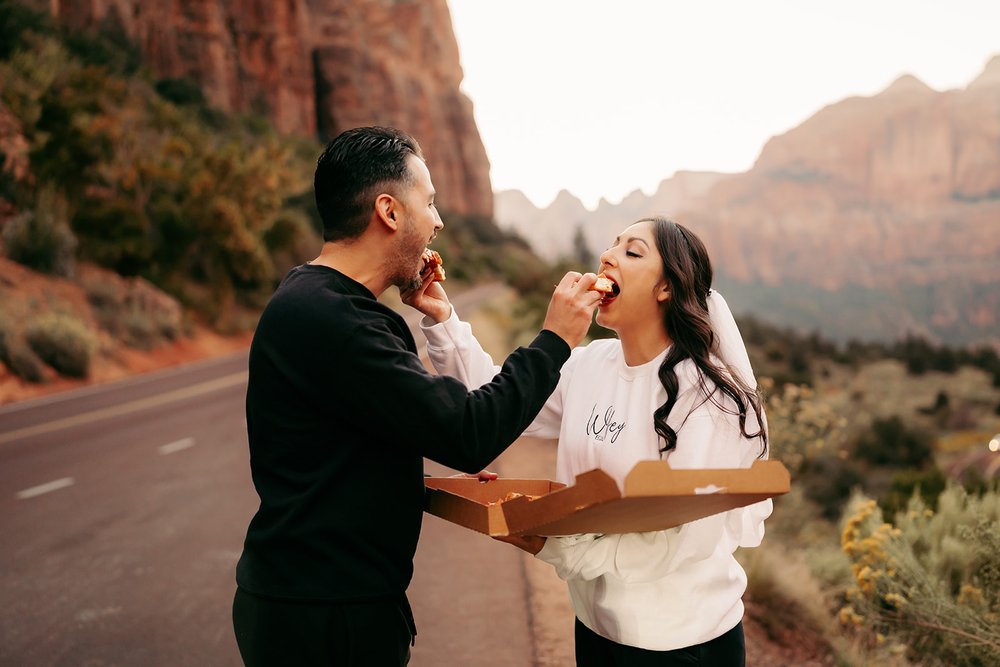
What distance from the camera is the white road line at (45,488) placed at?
8109mm

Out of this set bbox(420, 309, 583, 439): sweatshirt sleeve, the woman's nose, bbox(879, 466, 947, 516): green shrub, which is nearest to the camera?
the woman's nose

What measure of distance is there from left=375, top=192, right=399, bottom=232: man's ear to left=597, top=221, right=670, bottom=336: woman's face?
80 centimetres

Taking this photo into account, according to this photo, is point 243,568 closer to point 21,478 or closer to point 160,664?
point 160,664

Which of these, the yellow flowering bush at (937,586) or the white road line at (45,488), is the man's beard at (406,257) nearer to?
the yellow flowering bush at (937,586)

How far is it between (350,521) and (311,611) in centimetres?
25

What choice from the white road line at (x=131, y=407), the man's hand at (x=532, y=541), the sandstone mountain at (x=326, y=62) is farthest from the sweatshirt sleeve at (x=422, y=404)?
the sandstone mountain at (x=326, y=62)

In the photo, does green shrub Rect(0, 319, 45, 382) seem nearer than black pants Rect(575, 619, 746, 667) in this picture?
No

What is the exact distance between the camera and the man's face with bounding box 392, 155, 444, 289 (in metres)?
2.15

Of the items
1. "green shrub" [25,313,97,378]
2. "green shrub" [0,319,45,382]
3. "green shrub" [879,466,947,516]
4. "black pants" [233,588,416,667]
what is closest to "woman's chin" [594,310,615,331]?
"black pants" [233,588,416,667]

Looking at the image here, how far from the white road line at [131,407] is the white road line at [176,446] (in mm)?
2093

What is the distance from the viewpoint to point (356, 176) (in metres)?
2.11

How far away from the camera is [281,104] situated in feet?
192

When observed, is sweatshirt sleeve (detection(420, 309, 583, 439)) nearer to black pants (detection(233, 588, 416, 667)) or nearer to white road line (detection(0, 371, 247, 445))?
black pants (detection(233, 588, 416, 667))

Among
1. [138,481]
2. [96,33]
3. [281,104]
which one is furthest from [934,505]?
[281,104]
